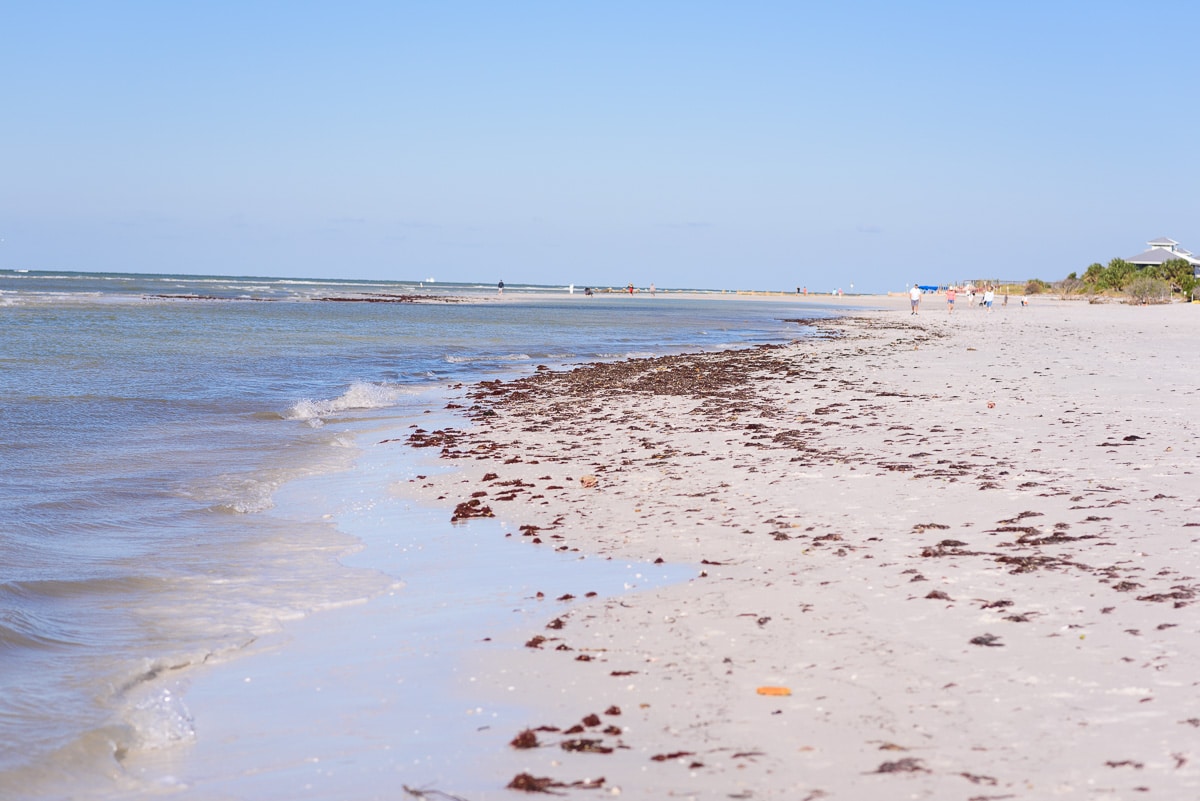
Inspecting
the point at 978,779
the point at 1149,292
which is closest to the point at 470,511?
the point at 978,779

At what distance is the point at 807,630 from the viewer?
5699 mm

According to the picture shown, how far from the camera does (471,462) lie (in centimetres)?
1244

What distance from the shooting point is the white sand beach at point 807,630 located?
4.08 metres

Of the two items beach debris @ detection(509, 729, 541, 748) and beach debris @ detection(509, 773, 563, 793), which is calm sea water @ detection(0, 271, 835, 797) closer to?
beach debris @ detection(509, 729, 541, 748)

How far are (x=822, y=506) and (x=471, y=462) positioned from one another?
201 inches

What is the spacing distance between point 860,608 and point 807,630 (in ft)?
1.62

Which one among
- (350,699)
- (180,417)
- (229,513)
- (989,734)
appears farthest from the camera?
(180,417)

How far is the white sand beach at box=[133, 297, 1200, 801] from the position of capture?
13.4 feet

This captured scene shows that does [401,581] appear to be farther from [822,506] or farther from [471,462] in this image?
[471,462]

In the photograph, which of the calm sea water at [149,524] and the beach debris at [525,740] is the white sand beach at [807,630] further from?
the calm sea water at [149,524]

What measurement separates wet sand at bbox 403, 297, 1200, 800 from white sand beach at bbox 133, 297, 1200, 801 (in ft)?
0.07

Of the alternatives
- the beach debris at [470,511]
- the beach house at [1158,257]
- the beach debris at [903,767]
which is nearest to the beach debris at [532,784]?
the beach debris at [903,767]

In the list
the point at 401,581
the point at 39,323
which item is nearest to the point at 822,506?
the point at 401,581

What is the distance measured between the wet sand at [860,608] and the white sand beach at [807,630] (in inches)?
0.8
